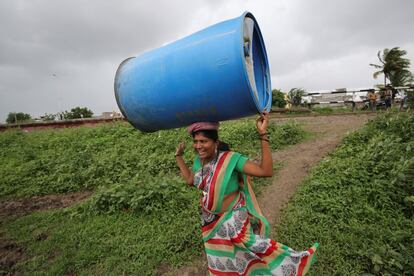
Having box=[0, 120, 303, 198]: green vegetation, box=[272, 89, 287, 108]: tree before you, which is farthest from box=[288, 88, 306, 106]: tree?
box=[0, 120, 303, 198]: green vegetation

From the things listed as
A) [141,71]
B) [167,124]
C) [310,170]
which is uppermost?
[141,71]

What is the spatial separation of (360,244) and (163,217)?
211cm

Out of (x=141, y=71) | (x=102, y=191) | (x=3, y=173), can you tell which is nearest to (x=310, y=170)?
(x=102, y=191)

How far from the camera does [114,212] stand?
3.47 meters

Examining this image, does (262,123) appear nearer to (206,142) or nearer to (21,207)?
(206,142)

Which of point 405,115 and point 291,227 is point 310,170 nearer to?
point 291,227

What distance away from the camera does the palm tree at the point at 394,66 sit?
20.4 meters

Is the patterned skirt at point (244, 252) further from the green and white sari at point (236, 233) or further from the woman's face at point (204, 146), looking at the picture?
the woman's face at point (204, 146)

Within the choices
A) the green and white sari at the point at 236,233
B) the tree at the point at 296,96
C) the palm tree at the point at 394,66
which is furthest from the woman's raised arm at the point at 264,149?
the palm tree at the point at 394,66

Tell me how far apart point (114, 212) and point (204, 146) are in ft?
8.15

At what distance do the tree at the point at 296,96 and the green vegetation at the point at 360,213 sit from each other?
15.0 metres

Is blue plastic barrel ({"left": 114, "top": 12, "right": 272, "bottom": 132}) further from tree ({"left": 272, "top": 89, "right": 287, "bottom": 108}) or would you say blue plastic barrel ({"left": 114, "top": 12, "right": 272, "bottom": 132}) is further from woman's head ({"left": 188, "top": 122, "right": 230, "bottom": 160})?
tree ({"left": 272, "top": 89, "right": 287, "bottom": 108})

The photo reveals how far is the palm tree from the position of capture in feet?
66.8

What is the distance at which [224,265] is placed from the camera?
159 cm
